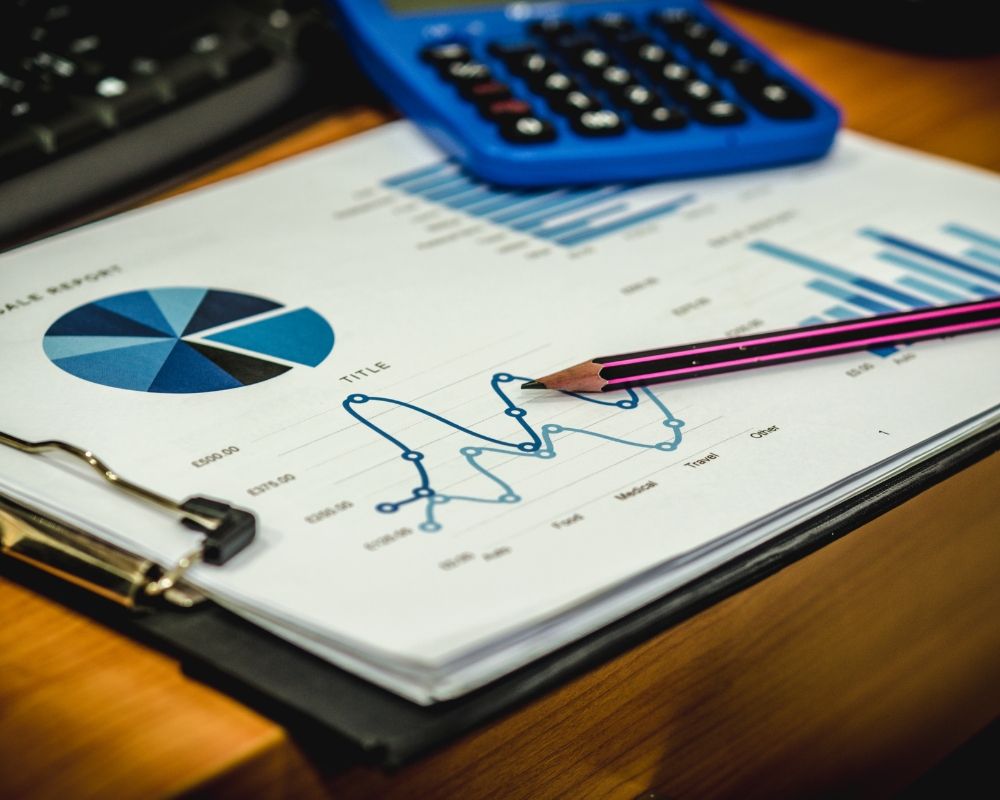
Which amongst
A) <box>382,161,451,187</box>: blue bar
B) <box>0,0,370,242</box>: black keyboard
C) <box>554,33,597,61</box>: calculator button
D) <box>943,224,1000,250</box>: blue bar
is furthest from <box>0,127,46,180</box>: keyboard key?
<box>943,224,1000,250</box>: blue bar

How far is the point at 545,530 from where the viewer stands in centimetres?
22

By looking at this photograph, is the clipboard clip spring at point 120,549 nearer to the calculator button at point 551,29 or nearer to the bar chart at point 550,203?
the bar chart at point 550,203

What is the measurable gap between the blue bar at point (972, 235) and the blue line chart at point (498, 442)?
17 centimetres

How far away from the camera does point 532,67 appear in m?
0.43

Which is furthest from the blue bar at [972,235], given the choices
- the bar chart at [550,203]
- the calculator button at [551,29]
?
the calculator button at [551,29]

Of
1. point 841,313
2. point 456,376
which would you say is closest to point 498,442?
point 456,376

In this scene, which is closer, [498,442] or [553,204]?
[498,442]

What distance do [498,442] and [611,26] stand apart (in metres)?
0.30

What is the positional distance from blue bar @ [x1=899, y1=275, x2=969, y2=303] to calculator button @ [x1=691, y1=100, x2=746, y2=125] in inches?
4.5

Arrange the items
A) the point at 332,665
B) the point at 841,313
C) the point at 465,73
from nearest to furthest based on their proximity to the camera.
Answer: the point at 332,665
the point at 841,313
the point at 465,73

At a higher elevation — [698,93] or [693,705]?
[698,93]

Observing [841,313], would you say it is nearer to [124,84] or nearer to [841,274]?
[841,274]

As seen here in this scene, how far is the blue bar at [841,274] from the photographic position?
331 millimetres

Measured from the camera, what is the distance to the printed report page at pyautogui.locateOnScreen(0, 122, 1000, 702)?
0.69 ft
